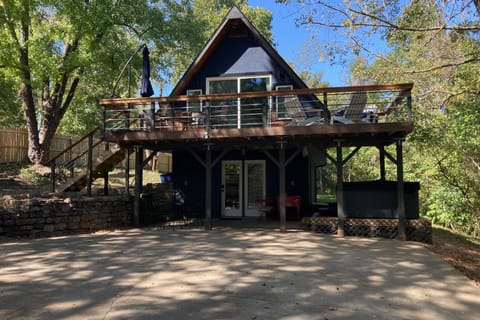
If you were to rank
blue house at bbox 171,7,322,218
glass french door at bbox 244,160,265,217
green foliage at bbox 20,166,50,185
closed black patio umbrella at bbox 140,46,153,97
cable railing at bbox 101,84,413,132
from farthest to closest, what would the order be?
green foliage at bbox 20,166,50,185 → glass french door at bbox 244,160,265,217 → blue house at bbox 171,7,322,218 → closed black patio umbrella at bbox 140,46,153,97 → cable railing at bbox 101,84,413,132

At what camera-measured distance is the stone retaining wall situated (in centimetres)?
847

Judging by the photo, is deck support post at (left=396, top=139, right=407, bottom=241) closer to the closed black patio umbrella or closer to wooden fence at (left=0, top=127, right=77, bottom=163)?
the closed black patio umbrella

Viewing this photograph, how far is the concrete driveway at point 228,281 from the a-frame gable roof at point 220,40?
241 inches

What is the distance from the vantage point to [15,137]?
17.1 metres

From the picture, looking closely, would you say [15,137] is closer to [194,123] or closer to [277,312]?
[194,123]

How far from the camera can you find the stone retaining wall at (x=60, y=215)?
27.8 feet

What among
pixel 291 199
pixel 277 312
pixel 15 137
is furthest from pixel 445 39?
pixel 15 137

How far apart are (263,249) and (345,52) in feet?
23.6

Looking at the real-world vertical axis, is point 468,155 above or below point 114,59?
below

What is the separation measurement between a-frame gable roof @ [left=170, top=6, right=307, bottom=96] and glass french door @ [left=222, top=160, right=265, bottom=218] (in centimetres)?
301

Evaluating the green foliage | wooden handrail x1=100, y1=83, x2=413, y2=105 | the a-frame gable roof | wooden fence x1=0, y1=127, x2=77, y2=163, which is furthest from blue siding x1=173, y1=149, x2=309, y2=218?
wooden fence x1=0, y1=127, x2=77, y2=163

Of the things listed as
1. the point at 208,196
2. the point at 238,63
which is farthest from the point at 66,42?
the point at 208,196

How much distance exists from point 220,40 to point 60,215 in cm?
752

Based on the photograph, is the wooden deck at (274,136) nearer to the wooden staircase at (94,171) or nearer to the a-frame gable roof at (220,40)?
the wooden staircase at (94,171)
